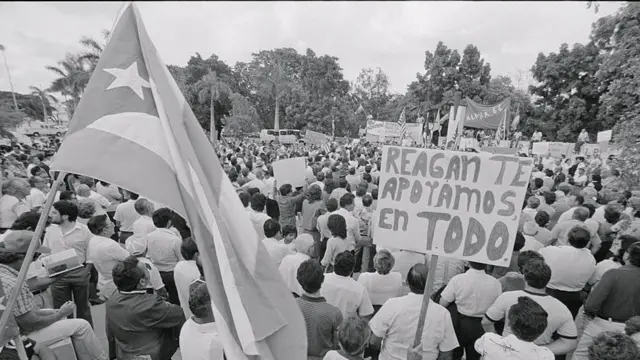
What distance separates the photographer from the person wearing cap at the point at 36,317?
271cm

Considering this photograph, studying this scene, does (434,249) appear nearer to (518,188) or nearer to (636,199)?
(518,188)

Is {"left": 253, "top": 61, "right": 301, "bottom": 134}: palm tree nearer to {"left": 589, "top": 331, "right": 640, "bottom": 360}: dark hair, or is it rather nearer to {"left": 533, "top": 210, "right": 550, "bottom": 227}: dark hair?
{"left": 533, "top": 210, "right": 550, "bottom": 227}: dark hair

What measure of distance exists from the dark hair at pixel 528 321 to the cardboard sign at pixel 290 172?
545 cm

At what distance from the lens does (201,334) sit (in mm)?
2627

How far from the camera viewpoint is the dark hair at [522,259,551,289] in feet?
9.93

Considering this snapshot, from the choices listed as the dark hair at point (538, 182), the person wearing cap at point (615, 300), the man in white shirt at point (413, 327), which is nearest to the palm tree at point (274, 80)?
the dark hair at point (538, 182)

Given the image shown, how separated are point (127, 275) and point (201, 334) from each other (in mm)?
779

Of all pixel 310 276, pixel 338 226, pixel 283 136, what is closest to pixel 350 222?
pixel 338 226

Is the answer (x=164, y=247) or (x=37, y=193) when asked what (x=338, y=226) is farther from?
(x=37, y=193)

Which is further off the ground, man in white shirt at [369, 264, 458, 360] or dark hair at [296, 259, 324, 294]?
dark hair at [296, 259, 324, 294]

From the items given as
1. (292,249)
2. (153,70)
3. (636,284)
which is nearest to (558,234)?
(636,284)

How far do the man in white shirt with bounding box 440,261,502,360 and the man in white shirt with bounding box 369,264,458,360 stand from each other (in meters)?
0.60

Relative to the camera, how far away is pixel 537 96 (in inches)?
1298

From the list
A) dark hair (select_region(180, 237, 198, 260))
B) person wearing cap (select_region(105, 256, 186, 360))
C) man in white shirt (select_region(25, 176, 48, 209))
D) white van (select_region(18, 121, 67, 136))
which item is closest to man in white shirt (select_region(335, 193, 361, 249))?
dark hair (select_region(180, 237, 198, 260))
